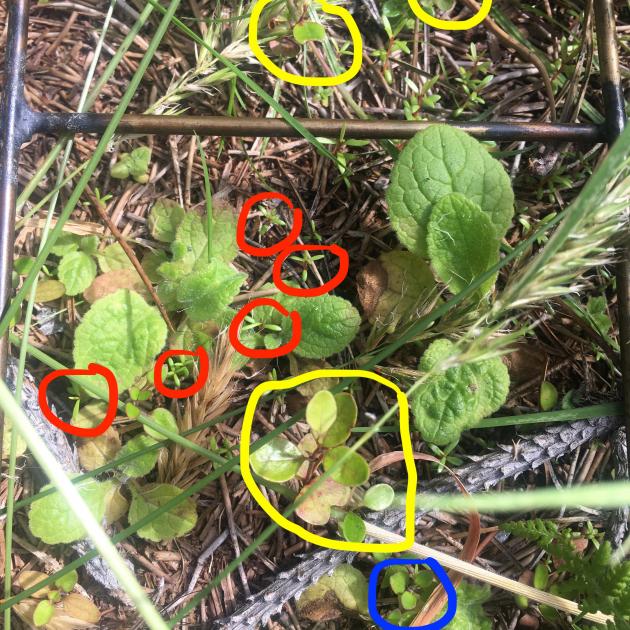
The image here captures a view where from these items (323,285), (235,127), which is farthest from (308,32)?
(323,285)

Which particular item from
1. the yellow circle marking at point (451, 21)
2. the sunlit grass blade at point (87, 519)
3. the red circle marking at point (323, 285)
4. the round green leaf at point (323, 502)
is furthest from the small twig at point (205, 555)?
the yellow circle marking at point (451, 21)

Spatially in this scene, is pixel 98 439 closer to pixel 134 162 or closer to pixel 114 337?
pixel 114 337

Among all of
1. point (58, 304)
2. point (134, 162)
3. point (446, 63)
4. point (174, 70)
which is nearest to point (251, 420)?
point (58, 304)

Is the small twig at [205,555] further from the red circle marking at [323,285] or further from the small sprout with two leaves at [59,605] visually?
the red circle marking at [323,285]

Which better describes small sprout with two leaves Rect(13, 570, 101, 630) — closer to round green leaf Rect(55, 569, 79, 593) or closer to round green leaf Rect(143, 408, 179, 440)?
round green leaf Rect(55, 569, 79, 593)

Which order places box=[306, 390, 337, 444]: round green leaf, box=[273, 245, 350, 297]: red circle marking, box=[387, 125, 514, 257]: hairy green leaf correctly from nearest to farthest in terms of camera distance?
box=[306, 390, 337, 444]: round green leaf, box=[387, 125, 514, 257]: hairy green leaf, box=[273, 245, 350, 297]: red circle marking

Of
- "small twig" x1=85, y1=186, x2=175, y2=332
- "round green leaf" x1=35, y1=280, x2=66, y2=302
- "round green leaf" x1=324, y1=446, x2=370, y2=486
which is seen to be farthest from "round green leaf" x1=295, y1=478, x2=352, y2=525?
"round green leaf" x1=35, y1=280, x2=66, y2=302

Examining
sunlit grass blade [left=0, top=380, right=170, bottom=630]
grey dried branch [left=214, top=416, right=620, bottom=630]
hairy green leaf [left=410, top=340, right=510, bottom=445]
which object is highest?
sunlit grass blade [left=0, top=380, right=170, bottom=630]
